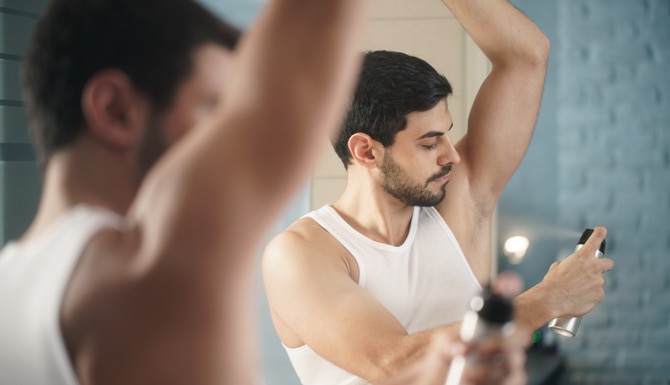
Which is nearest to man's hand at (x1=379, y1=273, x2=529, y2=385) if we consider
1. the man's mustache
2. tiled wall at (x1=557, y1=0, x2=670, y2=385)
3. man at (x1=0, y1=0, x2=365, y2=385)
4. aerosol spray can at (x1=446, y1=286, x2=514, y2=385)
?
aerosol spray can at (x1=446, y1=286, x2=514, y2=385)

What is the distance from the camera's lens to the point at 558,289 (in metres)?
1.20

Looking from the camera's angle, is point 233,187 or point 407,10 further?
point 407,10

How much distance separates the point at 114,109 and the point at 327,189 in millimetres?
1759

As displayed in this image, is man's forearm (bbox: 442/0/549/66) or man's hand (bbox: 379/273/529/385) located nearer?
man's hand (bbox: 379/273/529/385)

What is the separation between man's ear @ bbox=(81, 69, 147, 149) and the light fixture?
2.39 m

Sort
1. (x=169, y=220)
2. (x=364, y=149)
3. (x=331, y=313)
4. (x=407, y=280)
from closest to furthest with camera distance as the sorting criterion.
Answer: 1. (x=169, y=220)
2. (x=331, y=313)
3. (x=407, y=280)
4. (x=364, y=149)

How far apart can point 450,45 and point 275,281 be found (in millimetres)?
1117

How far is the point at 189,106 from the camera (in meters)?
0.43

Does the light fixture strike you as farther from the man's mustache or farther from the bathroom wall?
the man's mustache

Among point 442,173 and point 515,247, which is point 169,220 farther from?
point 515,247

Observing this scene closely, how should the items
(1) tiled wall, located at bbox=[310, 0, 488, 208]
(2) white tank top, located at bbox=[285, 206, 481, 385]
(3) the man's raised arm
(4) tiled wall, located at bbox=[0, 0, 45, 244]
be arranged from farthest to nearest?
1. (1) tiled wall, located at bbox=[310, 0, 488, 208]
2. (4) tiled wall, located at bbox=[0, 0, 45, 244]
3. (2) white tank top, located at bbox=[285, 206, 481, 385]
4. (3) the man's raised arm

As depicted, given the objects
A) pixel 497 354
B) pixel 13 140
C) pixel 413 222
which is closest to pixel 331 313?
pixel 413 222

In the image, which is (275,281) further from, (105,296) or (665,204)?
(665,204)

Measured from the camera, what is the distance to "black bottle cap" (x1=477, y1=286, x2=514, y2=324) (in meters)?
0.42
